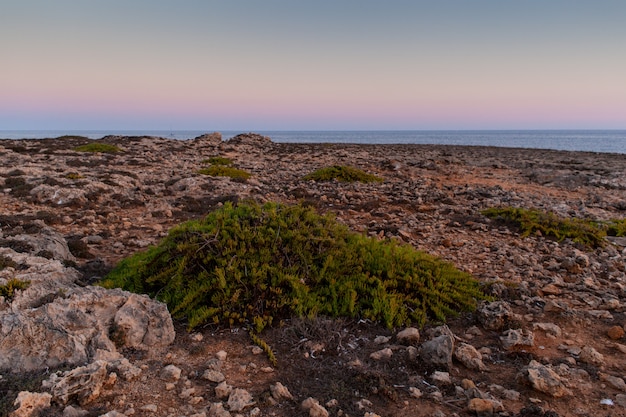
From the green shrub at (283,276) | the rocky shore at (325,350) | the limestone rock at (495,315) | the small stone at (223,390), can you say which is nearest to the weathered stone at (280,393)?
the rocky shore at (325,350)

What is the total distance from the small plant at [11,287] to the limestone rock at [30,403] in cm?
163

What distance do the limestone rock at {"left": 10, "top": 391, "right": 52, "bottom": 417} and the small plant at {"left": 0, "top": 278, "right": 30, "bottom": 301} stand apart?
163 cm

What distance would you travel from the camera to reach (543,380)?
3396 millimetres

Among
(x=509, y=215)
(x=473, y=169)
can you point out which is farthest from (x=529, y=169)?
(x=509, y=215)

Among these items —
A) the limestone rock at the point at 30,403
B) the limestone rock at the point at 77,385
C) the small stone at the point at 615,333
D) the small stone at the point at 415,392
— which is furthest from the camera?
the small stone at the point at 615,333

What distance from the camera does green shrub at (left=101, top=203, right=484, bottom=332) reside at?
448 centimetres

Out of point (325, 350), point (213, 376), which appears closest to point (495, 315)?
point (325, 350)

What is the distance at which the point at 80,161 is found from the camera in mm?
17578

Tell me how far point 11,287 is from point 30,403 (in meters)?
1.79

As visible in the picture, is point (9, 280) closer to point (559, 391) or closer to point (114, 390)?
point (114, 390)

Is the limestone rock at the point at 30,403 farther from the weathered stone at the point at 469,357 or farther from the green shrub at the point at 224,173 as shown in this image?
the green shrub at the point at 224,173

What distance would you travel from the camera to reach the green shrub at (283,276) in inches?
176

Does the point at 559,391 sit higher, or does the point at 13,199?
the point at 13,199

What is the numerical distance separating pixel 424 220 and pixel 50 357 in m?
7.56
